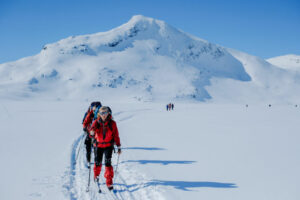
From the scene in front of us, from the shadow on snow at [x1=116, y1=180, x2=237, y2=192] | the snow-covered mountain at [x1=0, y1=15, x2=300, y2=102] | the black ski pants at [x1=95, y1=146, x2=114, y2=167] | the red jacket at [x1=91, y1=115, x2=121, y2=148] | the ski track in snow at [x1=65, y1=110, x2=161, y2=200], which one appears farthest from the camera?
the snow-covered mountain at [x1=0, y1=15, x2=300, y2=102]

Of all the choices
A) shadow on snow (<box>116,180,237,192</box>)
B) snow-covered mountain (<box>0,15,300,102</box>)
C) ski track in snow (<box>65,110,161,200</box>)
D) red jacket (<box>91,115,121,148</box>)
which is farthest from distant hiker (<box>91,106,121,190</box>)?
snow-covered mountain (<box>0,15,300,102</box>)

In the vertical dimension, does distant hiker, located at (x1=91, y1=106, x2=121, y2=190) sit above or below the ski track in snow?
above

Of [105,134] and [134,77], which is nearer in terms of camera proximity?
[105,134]

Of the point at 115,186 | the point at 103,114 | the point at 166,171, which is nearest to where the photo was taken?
the point at 103,114

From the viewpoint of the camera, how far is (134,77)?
15575cm

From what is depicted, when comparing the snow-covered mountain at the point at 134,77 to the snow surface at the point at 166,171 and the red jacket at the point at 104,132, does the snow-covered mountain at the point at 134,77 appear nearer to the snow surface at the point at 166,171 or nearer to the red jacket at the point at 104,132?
the snow surface at the point at 166,171

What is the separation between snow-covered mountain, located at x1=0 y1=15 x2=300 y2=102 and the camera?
139375 mm

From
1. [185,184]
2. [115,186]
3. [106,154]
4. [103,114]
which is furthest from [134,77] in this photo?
[103,114]

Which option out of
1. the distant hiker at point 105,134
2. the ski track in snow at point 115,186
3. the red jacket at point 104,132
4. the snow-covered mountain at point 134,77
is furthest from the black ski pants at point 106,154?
A: the snow-covered mountain at point 134,77

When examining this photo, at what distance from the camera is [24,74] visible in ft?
531

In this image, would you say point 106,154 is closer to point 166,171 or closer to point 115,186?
point 115,186

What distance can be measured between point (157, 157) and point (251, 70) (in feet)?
685

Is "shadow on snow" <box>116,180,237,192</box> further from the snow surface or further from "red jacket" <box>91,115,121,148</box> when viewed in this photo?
"red jacket" <box>91,115,121,148</box>

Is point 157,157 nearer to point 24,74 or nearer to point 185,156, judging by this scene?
point 185,156
